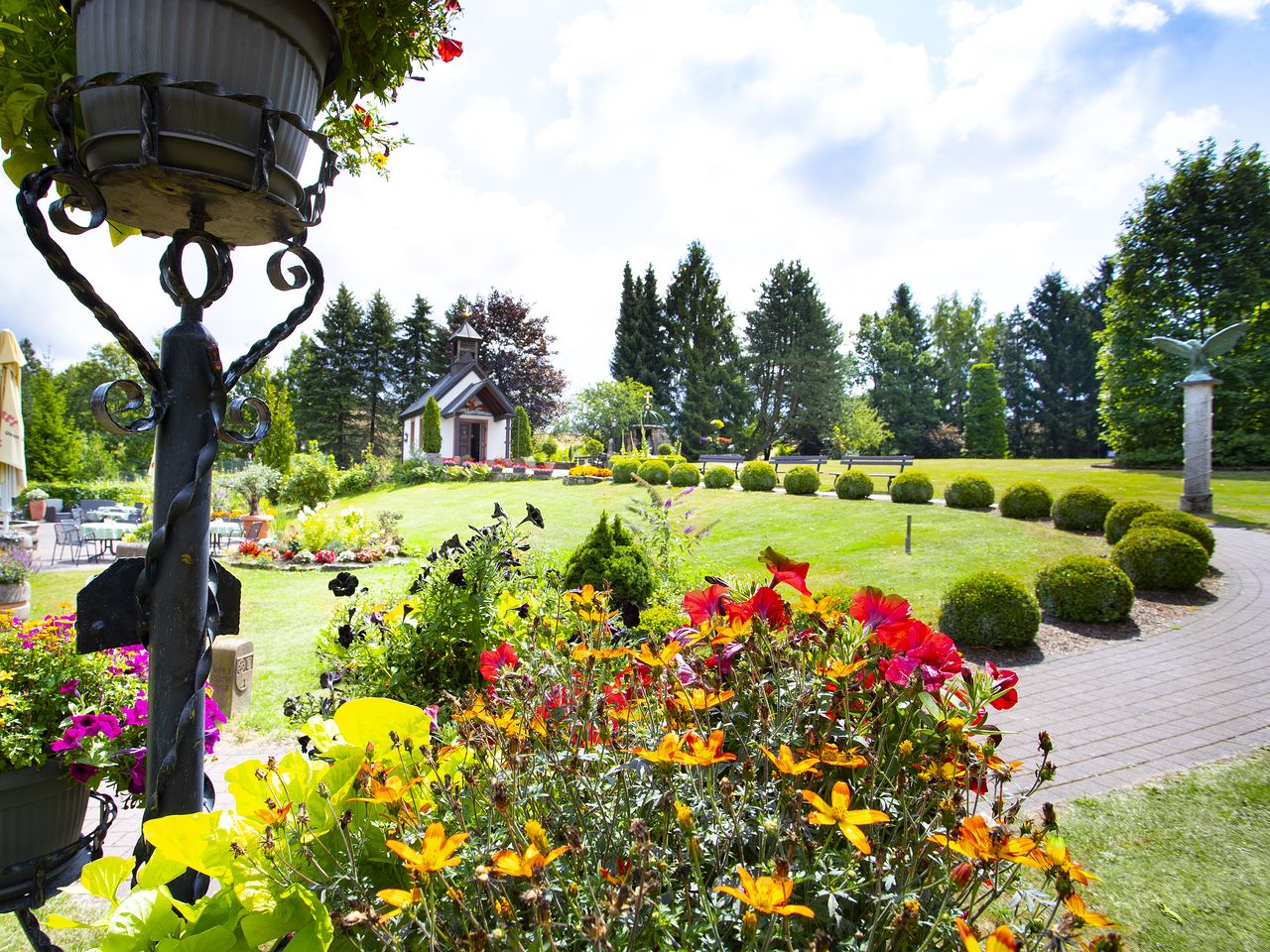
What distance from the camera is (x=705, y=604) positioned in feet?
5.10

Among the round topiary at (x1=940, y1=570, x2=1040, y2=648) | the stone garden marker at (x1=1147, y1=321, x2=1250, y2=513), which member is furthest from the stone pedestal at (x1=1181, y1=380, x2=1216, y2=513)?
the round topiary at (x1=940, y1=570, x2=1040, y2=648)

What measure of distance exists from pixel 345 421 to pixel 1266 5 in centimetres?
3905

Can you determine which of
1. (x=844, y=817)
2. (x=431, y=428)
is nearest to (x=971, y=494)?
(x=844, y=817)

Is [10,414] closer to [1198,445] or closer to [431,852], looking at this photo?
[431,852]

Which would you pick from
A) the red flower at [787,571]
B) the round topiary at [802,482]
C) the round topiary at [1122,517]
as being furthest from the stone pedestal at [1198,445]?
the red flower at [787,571]

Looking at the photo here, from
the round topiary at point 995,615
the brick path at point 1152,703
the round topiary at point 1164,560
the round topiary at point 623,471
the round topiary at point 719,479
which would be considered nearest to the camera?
the brick path at point 1152,703

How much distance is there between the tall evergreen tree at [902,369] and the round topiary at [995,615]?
112 feet

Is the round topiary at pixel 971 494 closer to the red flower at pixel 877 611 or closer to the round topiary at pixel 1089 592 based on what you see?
the round topiary at pixel 1089 592

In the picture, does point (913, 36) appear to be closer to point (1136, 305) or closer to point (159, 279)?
point (159, 279)

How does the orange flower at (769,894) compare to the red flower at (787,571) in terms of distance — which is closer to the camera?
the orange flower at (769,894)

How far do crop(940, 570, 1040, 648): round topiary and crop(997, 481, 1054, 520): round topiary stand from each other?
584 cm

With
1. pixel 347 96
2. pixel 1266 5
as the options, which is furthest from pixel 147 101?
pixel 1266 5

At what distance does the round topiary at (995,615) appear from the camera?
6.16 meters

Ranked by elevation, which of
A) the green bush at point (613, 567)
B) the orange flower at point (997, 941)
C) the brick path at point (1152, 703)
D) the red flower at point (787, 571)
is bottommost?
the brick path at point (1152, 703)
